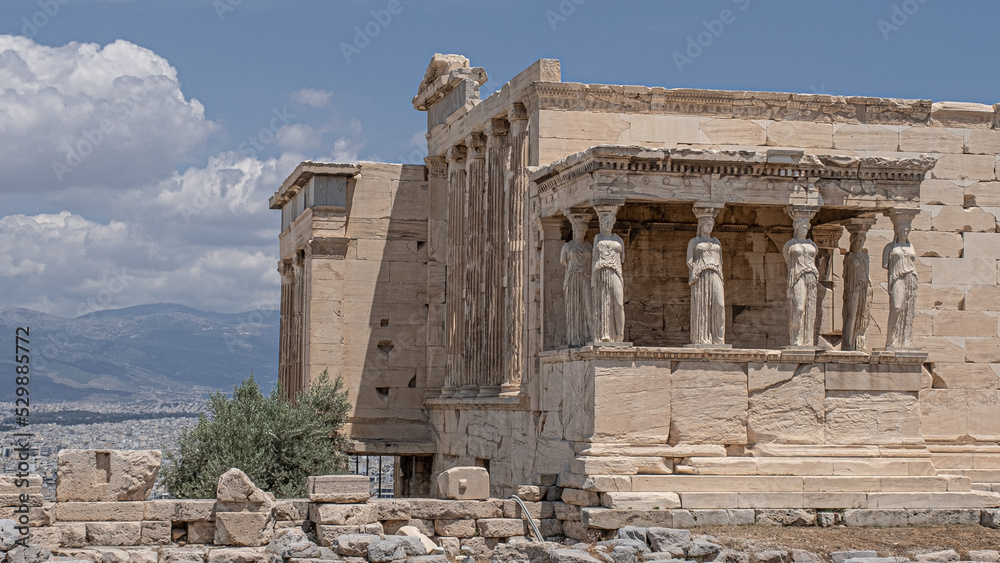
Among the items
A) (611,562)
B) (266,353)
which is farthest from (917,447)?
(266,353)

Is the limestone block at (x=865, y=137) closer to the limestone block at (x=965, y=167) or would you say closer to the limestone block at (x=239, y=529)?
the limestone block at (x=965, y=167)

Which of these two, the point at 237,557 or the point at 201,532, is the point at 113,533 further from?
the point at 237,557

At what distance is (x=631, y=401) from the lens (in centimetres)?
1975

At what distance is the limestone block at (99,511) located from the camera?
1797 cm

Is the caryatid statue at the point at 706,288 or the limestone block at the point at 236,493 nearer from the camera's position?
the limestone block at the point at 236,493

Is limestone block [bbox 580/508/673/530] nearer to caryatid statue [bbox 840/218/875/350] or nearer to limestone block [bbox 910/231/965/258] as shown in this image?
Result: caryatid statue [bbox 840/218/875/350]

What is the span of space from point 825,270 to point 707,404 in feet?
12.5

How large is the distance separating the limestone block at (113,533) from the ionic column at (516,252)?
787 centimetres

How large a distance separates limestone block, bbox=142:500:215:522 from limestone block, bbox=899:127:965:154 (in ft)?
40.1

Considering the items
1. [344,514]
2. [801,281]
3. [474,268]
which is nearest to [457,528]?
[344,514]

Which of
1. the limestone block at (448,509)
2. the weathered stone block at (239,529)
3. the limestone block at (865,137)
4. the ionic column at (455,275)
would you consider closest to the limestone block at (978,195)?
the limestone block at (865,137)

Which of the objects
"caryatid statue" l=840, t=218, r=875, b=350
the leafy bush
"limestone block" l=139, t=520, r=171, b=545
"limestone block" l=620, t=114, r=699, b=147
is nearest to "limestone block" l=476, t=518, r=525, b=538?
"limestone block" l=139, t=520, r=171, b=545

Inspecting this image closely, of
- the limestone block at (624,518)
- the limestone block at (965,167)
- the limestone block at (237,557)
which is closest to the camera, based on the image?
the limestone block at (237,557)

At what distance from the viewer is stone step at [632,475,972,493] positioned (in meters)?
19.3
